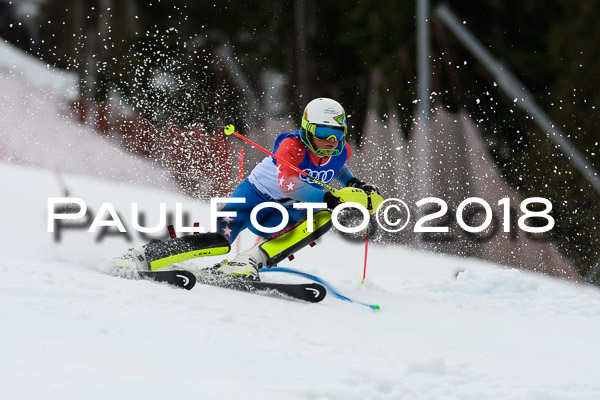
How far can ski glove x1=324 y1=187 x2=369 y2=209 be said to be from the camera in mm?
4734

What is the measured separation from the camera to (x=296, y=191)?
487 cm

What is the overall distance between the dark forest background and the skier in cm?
468

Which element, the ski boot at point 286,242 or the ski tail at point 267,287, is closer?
the ski tail at point 267,287

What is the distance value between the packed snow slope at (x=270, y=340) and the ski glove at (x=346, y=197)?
0.58 m

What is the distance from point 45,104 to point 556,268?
347 inches

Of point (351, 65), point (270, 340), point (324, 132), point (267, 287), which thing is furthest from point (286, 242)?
point (351, 65)

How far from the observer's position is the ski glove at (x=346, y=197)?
4734mm

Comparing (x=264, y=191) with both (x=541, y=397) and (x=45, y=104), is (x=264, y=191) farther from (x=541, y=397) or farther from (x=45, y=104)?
(x=45, y=104)

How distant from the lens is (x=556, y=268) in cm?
779

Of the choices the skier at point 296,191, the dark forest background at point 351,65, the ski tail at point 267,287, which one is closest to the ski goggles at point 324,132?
the skier at point 296,191

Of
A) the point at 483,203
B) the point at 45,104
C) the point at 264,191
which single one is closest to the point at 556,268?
the point at 483,203

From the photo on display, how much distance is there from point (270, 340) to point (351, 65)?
1537 cm

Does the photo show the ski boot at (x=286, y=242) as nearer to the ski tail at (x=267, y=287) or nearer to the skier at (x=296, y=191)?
the skier at (x=296, y=191)

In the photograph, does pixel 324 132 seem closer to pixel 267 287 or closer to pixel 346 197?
pixel 346 197
